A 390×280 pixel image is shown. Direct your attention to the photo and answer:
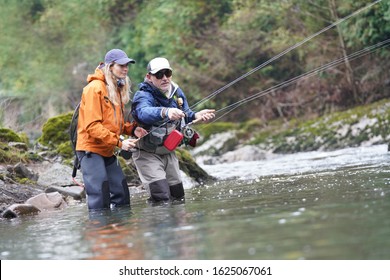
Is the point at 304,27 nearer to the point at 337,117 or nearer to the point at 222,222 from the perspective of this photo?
the point at 337,117

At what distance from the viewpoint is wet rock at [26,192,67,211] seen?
379 inches

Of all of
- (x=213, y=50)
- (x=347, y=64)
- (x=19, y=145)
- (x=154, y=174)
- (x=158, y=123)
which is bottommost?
(x=154, y=174)

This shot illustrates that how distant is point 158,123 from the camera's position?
8.83 m

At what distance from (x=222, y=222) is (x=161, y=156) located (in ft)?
8.93

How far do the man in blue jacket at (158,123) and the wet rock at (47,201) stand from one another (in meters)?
1.36

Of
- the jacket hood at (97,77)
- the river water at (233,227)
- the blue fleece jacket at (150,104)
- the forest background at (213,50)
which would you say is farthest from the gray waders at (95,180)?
the forest background at (213,50)

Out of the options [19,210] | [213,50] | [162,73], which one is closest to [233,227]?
[162,73]

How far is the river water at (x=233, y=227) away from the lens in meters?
5.05

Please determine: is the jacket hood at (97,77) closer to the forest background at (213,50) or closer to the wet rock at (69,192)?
the wet rock at (69,192)

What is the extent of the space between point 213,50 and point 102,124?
1946 centimetres

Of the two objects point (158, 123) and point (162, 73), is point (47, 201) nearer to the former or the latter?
point (158, 123)

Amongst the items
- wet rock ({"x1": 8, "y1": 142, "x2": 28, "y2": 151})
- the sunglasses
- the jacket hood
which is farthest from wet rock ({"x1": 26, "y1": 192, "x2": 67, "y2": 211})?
wet rock ({"x1": 8, "y1": 142, "x2": 28, "y2": 151})

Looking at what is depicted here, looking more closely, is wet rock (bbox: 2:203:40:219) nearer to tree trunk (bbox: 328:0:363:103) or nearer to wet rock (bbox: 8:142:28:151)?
wet rock (bbox: 8:142:28:151)
